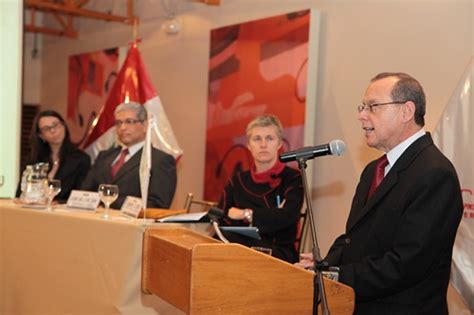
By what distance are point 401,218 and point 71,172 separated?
284 centimetres

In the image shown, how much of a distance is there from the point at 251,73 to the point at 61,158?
1544mm

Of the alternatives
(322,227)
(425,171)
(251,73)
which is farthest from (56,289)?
(251,73)

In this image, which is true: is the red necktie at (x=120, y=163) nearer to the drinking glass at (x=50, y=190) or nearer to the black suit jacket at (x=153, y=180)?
the black suit jacket at (x=153, y=180)

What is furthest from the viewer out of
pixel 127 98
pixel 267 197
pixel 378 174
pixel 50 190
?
pixel 127 98

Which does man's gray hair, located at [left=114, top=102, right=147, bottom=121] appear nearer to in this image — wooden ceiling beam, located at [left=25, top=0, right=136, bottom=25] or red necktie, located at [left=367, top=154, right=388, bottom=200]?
red necktie, located at [left=367, top=154, right=388, bottom=200]

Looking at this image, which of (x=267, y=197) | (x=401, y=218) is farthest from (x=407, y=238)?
(x=267, y=197)

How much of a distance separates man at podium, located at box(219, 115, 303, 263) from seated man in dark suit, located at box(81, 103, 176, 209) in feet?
1.21

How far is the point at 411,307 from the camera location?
97.3 inches

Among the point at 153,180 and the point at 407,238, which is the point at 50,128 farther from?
the point at 407,238

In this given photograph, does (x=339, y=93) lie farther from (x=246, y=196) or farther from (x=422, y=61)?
(x=246, y=196)

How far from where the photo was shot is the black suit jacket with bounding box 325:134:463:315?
239 centimetres

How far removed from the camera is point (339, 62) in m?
4.64

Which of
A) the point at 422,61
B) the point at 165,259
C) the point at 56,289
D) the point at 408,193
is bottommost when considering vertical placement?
the point at 56,289

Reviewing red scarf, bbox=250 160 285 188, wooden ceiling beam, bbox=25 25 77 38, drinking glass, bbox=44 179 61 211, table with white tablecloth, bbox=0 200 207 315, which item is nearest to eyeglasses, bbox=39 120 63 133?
table with white tablecloth, bbox=0 200 207 315
